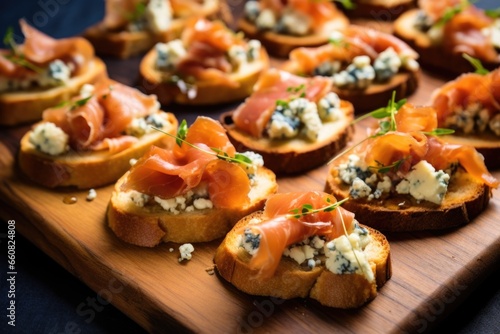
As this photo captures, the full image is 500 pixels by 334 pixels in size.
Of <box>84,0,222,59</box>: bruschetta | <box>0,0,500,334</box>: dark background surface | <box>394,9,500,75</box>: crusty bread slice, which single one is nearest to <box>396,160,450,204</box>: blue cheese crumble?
<box>0,0,500,334</box>: dark background surface

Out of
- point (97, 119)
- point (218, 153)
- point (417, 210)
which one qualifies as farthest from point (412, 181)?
point (97, 119)

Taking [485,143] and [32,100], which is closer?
[485,143]

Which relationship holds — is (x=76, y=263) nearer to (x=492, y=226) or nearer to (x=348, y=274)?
(x=348, y=274)

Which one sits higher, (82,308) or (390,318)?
(390,318)

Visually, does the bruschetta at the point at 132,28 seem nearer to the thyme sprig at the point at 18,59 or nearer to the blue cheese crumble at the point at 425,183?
the thyme sprig at the point at 18,59

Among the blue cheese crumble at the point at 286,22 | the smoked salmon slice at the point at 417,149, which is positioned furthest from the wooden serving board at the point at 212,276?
the blue cheese crumble at the point at 286,22

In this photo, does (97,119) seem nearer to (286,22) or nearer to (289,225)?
(289,225)

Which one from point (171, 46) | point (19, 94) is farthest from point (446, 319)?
point (19, 94)
